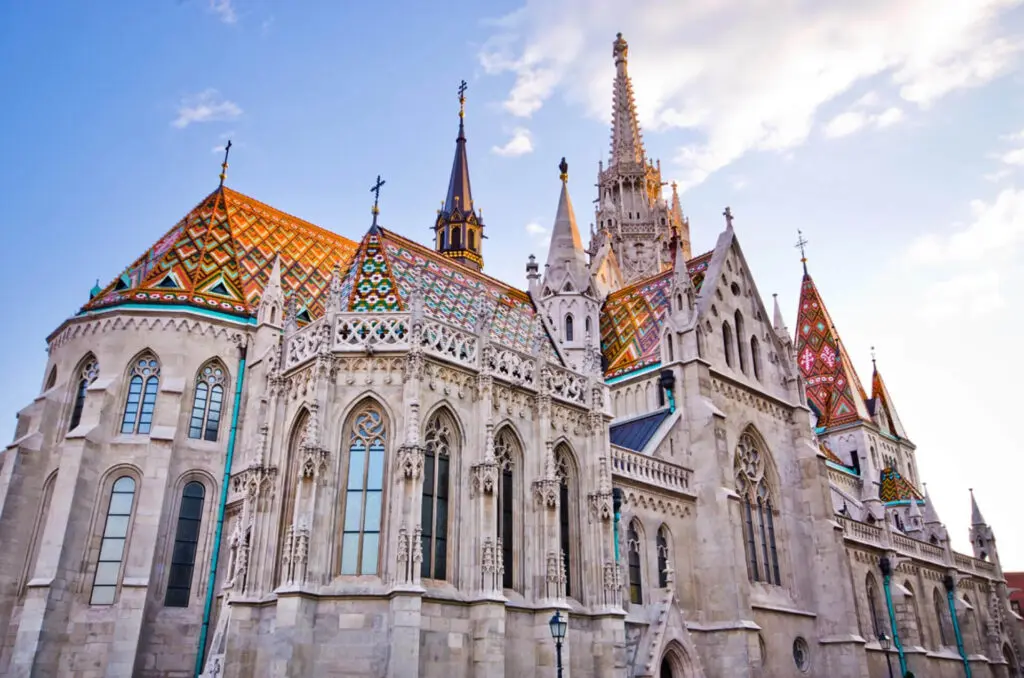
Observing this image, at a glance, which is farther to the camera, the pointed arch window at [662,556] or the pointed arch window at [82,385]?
the pointed arch window at [82,385]

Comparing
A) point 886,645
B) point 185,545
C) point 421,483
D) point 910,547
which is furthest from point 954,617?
point 185,545

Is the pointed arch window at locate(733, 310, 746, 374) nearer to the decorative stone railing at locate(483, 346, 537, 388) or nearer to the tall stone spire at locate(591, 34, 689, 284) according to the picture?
the decorative stone railing at locate(483, 346, 537, 388)

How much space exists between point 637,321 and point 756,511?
765 cm

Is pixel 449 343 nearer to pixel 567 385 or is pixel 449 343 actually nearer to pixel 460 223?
pixel 567 385

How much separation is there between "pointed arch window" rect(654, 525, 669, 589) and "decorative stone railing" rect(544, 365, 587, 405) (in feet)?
15.0

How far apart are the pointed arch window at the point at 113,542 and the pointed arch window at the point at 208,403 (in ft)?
6.90

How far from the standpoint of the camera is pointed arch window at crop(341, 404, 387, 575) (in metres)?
15.8

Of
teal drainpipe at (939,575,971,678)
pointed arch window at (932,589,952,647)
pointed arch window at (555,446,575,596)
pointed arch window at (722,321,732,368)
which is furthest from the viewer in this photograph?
teal drainpipe at (939,575,971,678)

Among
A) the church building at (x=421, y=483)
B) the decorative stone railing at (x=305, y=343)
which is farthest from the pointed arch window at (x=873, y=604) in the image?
the decorative stone railing at (x=305, y=343)

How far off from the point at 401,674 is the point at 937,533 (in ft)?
102

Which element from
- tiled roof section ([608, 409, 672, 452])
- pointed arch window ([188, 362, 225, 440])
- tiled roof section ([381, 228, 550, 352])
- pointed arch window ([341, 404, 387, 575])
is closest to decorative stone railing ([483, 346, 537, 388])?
tiled roof section ([381, 228, 550, 352])

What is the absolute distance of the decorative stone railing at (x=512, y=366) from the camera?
18.3 metres

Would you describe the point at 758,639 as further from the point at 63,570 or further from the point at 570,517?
the point at 63,570

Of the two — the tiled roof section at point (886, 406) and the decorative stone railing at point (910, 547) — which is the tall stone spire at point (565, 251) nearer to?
the decorative stone railing at point (910, 547)
